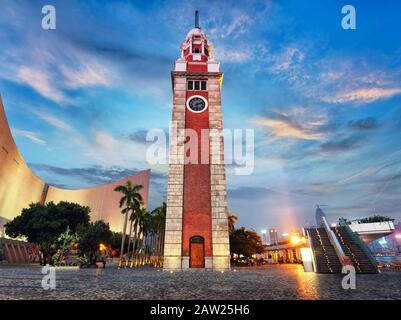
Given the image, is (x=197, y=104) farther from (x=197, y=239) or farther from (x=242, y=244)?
(x=242, y=244)

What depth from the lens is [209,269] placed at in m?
24.3

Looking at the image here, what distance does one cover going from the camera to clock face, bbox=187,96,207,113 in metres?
30.8

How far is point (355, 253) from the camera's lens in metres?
20.9

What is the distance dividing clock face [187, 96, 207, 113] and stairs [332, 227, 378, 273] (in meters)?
20.1

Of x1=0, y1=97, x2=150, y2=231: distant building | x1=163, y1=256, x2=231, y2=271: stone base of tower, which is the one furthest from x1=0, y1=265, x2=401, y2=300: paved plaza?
x1=0, y1=97, x2=150, y2=231: distant building

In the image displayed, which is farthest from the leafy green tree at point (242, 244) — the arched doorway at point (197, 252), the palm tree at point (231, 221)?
the arched doorway at point (197, 252)

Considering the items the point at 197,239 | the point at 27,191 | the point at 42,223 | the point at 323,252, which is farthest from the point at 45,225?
the point at 27,191

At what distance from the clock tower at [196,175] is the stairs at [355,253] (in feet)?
35.5

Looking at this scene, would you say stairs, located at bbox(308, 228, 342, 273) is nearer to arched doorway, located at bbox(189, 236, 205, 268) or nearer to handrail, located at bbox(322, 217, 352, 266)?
handrail, located at bbox(322, 217, 352, 266)

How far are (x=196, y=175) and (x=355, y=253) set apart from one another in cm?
1634

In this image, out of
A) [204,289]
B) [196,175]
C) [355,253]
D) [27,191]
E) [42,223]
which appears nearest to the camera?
[204,289]
